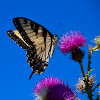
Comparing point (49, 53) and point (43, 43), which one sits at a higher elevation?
point (43, 43)

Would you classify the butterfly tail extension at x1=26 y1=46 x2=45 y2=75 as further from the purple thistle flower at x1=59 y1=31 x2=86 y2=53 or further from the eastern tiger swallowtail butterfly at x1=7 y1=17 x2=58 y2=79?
the purple thistle flower at x1=59 y1=31 x2=86 y2=53

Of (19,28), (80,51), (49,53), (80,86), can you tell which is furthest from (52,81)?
(19,28)

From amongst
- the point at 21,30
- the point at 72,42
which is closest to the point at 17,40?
the point at 21,30

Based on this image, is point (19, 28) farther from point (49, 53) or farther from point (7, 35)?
point (49, 53)

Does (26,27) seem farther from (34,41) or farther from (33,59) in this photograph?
(33,59)

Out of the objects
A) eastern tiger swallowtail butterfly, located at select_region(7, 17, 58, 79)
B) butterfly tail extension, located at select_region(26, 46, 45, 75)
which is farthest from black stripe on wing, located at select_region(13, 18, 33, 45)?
butterfly tail extension, located at select_region(26, 46, 45, 75)

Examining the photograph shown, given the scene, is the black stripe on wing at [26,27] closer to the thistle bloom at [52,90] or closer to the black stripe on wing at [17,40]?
the black stripe on wing at [17,40]

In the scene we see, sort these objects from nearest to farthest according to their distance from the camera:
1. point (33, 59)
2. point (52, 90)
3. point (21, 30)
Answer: point (52, 90), point (21, 30), point (33, 59)
